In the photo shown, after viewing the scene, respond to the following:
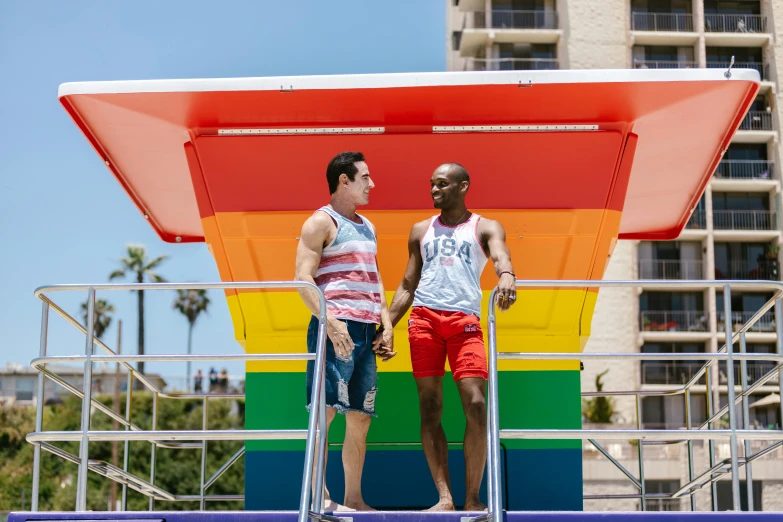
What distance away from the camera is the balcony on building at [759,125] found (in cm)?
5384

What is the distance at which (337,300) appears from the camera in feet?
19.4

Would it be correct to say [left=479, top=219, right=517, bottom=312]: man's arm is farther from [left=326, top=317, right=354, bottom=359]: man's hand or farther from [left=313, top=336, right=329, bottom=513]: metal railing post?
[left=313, top=336, right=329, bottom=513]: metal railing post

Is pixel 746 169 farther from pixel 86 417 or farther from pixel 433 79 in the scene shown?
pixel 86 417

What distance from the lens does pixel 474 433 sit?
18.8 feet

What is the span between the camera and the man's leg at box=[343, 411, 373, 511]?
5.82m

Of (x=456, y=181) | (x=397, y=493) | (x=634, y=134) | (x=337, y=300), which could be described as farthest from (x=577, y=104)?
(x=397, y=493)

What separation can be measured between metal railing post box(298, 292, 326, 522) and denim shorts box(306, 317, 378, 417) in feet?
1.27

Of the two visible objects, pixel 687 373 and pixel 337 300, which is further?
pixel 687 373

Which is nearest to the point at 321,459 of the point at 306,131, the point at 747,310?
the point at 306,131

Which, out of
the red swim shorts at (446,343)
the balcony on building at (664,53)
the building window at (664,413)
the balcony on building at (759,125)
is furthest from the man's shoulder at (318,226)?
the balcony on building at (664,53)

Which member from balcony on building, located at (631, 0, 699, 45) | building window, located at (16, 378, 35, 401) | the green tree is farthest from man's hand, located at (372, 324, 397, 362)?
building window, located at (16, 378, 35, 401)

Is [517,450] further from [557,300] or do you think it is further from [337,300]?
[337,300]

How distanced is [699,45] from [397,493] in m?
51.8

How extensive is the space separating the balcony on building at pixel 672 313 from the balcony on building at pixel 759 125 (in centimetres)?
864
